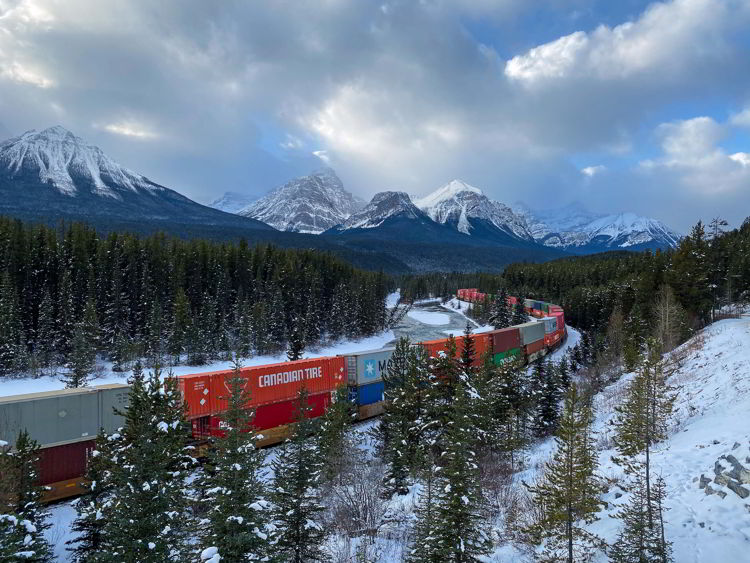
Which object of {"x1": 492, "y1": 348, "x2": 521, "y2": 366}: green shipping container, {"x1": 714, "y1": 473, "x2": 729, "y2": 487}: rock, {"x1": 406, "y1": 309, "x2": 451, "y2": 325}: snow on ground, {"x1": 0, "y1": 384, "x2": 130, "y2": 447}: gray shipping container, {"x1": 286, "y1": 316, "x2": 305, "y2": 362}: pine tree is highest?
{"x1": 714, "y1": 473, "x2": 729, "y2": 487}: rock

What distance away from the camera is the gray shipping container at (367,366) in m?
37.7

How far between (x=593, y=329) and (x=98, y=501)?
90.1m

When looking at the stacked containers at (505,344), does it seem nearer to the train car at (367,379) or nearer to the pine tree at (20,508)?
the train car at (367,379)

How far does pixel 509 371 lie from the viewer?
3606 cm

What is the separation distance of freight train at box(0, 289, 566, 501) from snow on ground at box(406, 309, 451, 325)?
72.8 meters

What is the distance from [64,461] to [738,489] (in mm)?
29248

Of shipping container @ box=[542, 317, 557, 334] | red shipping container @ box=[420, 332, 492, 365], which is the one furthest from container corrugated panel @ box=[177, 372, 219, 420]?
shipping container @ box=[542, 317, 557, 334]

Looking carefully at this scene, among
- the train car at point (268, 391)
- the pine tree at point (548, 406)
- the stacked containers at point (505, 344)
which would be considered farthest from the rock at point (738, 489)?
the stacked containers at point (505, 344)

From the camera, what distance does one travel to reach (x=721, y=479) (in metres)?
15.0

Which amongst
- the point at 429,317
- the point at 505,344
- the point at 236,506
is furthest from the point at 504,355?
the point at 429,317

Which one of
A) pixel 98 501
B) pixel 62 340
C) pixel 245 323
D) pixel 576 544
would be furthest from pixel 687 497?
pixel 62 340

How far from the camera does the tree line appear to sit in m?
54.6

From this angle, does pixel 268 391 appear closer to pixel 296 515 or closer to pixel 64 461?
pixel 64 461

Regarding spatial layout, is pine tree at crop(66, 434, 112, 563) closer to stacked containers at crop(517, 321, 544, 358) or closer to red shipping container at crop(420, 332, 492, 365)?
red shipping container at crop(420, 332, 492, 365)
